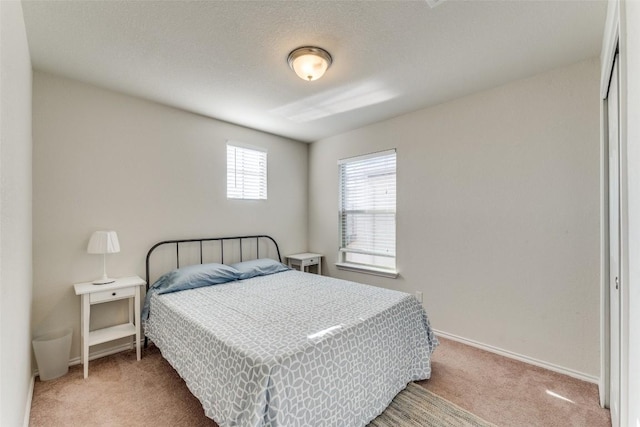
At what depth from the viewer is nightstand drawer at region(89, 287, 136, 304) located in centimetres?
235

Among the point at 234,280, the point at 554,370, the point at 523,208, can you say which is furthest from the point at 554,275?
the point at 234,280

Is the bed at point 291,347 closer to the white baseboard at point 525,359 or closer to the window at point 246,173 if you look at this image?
the white baseboard at point 525,359

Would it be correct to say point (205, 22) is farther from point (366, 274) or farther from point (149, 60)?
point (366, 274)

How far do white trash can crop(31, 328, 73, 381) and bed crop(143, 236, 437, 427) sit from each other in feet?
1.85

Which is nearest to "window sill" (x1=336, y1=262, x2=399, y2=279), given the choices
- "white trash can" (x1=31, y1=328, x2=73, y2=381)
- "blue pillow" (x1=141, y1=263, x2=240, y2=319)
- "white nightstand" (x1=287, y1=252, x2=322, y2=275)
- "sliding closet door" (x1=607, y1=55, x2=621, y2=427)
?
"white nightstand" (x1=287, y1=252, x2=322, y2=275)

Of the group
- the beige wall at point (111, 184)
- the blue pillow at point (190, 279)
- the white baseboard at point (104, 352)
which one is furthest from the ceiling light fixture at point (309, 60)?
the white baseboard at point (104, 352)

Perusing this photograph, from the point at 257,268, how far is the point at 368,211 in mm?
1612

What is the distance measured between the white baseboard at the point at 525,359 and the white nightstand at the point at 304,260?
72.0 inches

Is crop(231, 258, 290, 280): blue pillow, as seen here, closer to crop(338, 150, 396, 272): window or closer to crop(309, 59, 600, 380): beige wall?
crop(338, 150, 396, 272): window

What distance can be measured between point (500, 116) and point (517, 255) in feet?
4.26

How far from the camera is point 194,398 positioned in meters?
2.04

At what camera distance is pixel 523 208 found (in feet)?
8.29

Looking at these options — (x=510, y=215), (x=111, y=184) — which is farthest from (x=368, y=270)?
(x=111, y=184)

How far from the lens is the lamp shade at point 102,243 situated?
242 centimetres
